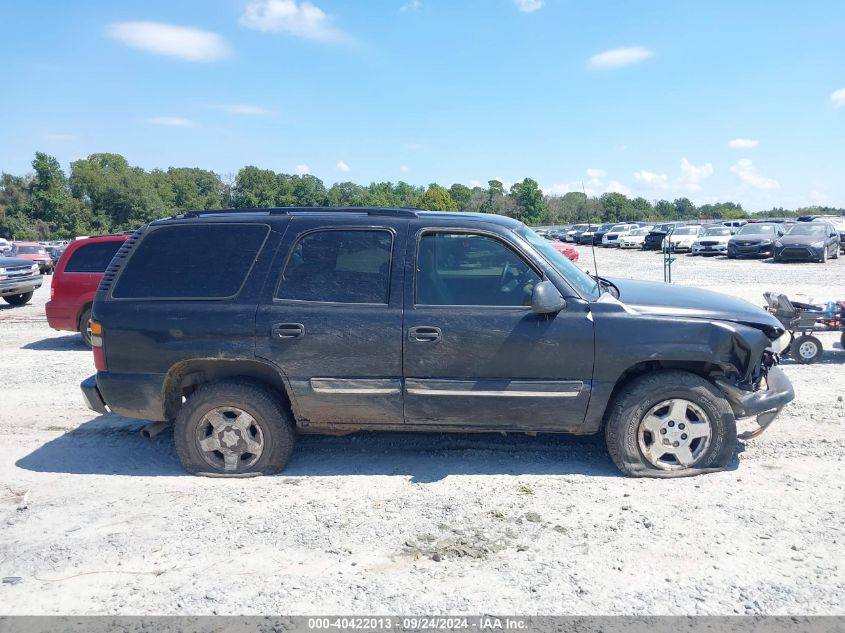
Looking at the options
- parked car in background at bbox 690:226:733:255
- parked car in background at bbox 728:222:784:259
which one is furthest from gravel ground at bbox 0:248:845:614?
parked car in background at bbox 690:226:733:255

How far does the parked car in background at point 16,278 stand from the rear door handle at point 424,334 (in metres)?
15.5

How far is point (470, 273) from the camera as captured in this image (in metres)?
4.71

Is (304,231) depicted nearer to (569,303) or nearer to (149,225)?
(149,225)

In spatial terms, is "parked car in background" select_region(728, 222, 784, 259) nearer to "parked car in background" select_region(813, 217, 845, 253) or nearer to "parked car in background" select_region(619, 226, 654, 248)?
"parked car in background" select_region(813, 217, 845, 253)

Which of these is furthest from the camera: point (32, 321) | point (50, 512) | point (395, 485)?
point (32, 321)

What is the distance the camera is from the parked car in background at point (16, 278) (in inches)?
633

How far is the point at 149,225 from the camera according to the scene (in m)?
5.03

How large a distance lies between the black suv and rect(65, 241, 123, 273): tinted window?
20.0 feet

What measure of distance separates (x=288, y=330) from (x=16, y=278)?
1501 centimetres

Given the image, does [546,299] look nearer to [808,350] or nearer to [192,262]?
[192,262]

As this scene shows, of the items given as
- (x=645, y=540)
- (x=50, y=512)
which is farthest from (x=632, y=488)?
(x=50, y=512)

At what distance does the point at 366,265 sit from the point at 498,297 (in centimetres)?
100

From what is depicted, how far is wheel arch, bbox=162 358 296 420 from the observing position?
479 centimetres

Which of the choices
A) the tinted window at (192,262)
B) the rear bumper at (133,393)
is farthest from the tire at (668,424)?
the rear bumper at (133,393)
